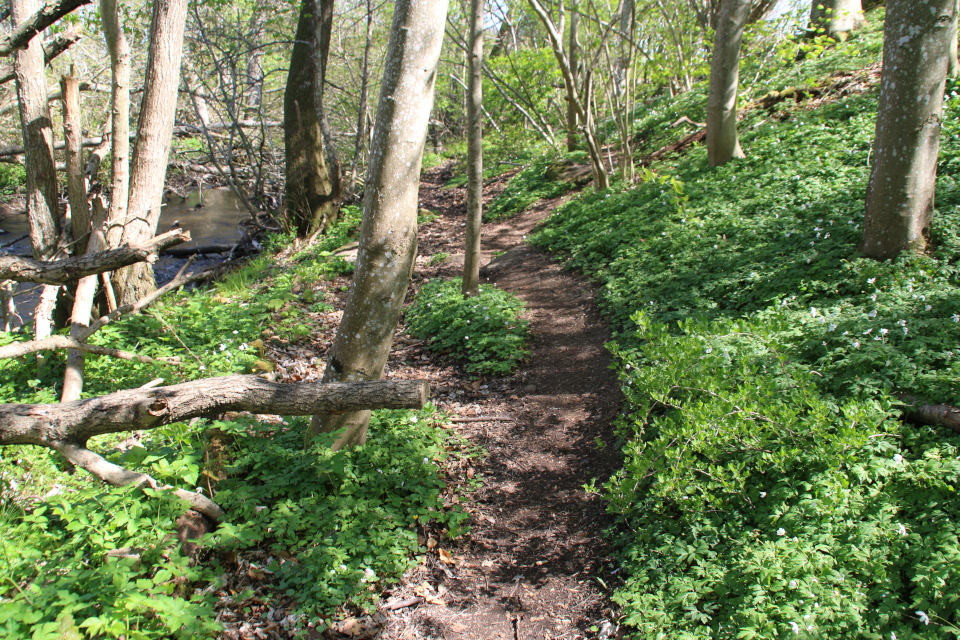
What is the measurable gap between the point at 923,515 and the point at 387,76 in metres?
3.67

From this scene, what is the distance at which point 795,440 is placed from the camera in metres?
2.99

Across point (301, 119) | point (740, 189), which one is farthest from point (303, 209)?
point (740, 189)

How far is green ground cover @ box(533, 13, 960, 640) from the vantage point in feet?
7.72

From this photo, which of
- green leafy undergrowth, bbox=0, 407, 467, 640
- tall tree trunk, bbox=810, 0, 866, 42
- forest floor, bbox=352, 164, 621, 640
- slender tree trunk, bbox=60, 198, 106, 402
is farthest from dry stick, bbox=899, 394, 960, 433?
tall tree trunk, bbox=810, 0, 866, 42

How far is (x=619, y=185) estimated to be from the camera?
9.10 meters

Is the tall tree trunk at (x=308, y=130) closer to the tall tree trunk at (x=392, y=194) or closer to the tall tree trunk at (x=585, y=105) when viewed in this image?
the tall tree trunk at (x=585, y=105)

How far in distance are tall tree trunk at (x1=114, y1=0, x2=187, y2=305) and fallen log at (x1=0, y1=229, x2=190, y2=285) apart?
2.47 meters

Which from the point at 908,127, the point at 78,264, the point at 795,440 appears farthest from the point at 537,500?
the point at 908,127

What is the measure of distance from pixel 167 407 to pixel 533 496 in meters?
2.37

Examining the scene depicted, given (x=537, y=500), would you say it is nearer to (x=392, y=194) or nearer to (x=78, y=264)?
(x=392, y=194)

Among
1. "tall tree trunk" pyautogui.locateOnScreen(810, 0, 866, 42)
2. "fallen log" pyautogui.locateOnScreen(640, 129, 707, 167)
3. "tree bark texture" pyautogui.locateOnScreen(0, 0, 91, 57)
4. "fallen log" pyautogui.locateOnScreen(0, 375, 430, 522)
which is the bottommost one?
"fallen log" pyautogui.locateOnScreen(0, 375, 430, 522)

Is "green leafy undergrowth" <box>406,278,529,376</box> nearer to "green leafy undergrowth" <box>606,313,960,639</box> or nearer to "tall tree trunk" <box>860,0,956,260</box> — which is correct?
"green leafy undergrowth" <box>606,313,960,639</box>

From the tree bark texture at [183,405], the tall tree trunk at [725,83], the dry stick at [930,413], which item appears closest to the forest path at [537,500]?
the tree bark texture at [183,405]

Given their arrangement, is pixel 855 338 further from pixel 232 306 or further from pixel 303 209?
pixel 303 209
